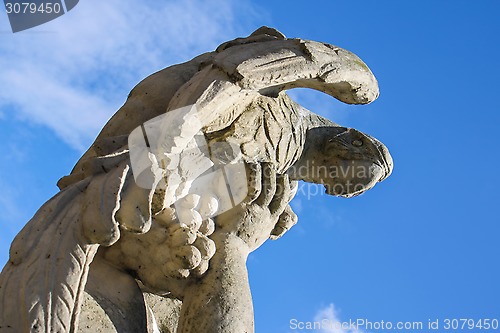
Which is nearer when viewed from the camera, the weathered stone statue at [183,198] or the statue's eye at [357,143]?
the weathered stone statue at [183,198]

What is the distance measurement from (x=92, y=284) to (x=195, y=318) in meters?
0.44

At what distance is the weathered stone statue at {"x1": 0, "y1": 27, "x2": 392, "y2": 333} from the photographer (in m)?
2.93

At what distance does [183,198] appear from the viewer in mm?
3506

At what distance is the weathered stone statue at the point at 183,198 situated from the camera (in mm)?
2926

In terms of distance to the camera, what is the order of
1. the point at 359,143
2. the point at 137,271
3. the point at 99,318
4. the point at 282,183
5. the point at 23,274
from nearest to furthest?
the point at 23,274
the point at 99,318
the point at 137,271
the point at 282,183
the point at 359,143

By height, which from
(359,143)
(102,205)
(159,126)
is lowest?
(102,205)

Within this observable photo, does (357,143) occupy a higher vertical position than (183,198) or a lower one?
higher

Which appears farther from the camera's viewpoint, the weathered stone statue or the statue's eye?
the statue's eye

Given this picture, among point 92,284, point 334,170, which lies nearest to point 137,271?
point 92,284

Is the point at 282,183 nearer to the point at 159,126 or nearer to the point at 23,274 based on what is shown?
the point at 159,126

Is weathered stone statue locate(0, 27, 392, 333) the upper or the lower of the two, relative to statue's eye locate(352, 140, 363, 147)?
lower

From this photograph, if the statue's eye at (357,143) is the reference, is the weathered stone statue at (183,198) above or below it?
below

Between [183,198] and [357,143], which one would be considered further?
[357,143]

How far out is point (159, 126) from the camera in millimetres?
3232
